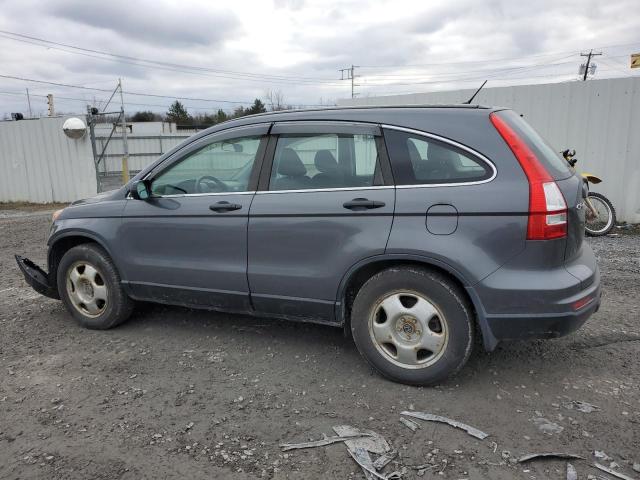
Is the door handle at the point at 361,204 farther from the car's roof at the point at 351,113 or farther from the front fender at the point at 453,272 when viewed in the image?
the car's roof at the point at 351,113

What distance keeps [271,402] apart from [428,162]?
183cm

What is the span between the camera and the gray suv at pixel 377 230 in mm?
3053

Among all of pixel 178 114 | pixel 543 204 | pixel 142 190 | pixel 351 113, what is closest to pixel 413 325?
pixel 543 204

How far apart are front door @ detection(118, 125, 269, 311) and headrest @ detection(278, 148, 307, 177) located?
186mm

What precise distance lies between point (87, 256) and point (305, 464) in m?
2.82

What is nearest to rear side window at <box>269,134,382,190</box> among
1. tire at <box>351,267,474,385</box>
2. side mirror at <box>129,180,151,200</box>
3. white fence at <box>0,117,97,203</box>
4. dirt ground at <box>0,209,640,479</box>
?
tire at <box>351,267,474,385</box>

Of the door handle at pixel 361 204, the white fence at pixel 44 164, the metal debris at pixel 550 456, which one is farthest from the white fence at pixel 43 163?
the metal debris at pixel 550 456

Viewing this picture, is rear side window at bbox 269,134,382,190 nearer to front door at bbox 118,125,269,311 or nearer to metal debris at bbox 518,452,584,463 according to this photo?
front door at bbox 118,125,269,311

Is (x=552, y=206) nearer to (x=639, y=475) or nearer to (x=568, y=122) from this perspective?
(x=639, y=475)

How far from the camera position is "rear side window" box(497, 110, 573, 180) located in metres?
3.15

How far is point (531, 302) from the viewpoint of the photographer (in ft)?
9.93

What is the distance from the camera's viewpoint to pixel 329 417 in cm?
313

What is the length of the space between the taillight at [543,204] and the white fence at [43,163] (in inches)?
504

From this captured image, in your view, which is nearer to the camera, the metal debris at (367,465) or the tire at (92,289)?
the metal debris at (367,465)
